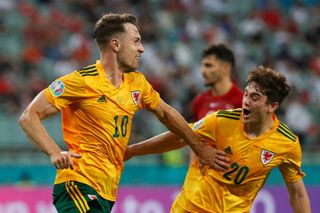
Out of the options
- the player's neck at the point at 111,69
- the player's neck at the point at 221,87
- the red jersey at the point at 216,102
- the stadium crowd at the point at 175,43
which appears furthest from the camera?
the stadium crowd at the point at 175,43

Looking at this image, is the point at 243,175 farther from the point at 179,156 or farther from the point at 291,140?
the point at 179,156

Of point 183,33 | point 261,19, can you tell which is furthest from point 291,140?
point 261,19

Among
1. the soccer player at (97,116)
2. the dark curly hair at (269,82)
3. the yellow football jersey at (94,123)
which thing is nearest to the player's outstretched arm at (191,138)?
the soccer player at (97,116)

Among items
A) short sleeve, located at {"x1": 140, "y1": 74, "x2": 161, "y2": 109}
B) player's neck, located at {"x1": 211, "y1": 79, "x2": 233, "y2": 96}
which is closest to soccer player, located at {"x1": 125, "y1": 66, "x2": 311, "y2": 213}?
short sleeve, located at {"x1": 140, "y1": 74, "x2": 161, "y2": 109}

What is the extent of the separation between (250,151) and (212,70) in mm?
3096

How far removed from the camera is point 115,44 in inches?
260

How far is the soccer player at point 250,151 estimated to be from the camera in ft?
21.8

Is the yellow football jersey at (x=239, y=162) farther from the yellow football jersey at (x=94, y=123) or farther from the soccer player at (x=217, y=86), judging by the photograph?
the soccer player at (x=217, y=86)

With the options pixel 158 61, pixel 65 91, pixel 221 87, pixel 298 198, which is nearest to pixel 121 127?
pixel 65 91

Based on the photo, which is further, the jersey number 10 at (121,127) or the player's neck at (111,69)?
the player's neck at (111,69)

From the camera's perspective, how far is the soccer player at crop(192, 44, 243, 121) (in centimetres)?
941

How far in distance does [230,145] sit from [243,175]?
0.80 feet

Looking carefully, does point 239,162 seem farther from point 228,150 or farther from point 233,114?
point 233,114

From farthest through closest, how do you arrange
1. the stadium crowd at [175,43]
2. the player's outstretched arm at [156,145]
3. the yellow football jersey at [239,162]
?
the stadium crowd at [175,43]
the player's outstretched arm at [156,145]
the yellow football jersey at [239,162]
